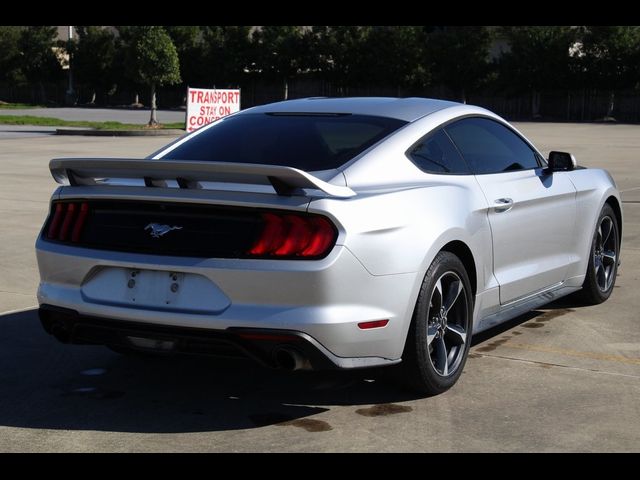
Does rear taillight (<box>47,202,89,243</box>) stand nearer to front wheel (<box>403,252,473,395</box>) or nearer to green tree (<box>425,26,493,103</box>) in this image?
front wheel (<box>403,252,473,395</box>)

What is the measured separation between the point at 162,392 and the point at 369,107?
6.73ft

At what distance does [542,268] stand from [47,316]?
10.1 feet

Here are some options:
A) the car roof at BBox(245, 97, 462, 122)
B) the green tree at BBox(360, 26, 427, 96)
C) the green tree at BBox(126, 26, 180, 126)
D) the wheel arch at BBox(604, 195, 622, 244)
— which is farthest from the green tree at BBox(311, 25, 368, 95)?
the car roof at BBox(245, 97, 462, 122)

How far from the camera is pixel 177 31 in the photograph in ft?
212

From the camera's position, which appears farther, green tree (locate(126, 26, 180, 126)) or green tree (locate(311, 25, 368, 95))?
green tree (locate(311, 25, 368, 95))

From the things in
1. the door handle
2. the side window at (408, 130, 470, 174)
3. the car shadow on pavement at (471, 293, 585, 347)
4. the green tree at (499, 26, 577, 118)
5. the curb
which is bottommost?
the car shadow on pavement at (471, 293, 585, 347)

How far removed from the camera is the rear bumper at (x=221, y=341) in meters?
4.81

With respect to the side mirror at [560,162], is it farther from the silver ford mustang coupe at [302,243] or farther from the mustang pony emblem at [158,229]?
the mustang pony emblem at [158,229]

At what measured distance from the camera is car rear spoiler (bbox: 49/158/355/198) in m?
4.75

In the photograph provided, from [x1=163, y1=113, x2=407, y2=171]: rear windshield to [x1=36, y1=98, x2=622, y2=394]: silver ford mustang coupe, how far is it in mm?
12

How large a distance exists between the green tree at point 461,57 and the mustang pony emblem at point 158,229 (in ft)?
183

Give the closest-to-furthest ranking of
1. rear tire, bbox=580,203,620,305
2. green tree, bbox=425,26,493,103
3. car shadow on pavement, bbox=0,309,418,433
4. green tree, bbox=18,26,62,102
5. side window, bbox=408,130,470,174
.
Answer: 1. car shadow on pavement, bbox=0,309,418,433
2. side window, bbox=408,130,470,174
3. rear tire, bbox=580,203,620,305
4. green tree, bbox=425,26,493,103
5. green tree, bbox=18,26,62,102

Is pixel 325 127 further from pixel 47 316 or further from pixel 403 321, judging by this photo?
pixel 47 316
